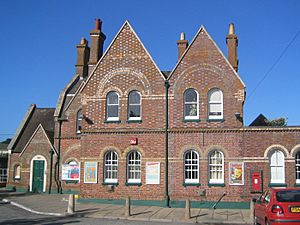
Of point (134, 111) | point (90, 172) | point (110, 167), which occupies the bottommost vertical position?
point (90, 172)

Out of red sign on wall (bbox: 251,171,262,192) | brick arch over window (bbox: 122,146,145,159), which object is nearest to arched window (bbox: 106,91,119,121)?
brick arch over window (bbox: 122,146,145,159)

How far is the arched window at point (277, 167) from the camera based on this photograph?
21.6 m

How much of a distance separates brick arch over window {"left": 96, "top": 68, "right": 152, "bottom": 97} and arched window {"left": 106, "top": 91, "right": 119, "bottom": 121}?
505 mm

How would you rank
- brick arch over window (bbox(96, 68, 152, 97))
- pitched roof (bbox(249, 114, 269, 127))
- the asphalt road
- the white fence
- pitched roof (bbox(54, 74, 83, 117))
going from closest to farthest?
the asphalt road, brick arch over window (bbox(96, 68, 152, 97)), pitched roof (bbox(249, 114, 269, 127)), pitched roof (bbox(54, 74, 83, 117)), the white fence

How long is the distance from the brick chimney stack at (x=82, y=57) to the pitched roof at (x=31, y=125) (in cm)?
516

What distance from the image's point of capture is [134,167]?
76.2 feet

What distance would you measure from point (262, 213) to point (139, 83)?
1257 cm

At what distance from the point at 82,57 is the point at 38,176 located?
11.0 m

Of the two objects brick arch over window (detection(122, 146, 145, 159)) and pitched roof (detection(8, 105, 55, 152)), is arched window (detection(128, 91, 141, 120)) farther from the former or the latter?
pitched roof (detection(8, 105, 55, 152))

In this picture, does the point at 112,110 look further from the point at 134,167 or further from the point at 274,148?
the point at 274,148

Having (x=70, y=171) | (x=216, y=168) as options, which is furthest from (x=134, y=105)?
(x=70, y=171)

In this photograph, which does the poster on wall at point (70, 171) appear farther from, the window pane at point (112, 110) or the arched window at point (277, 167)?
the arched window at point (277, 167)

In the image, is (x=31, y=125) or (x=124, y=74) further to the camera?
(x=31, y=125)

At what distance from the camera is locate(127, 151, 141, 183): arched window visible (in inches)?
910
